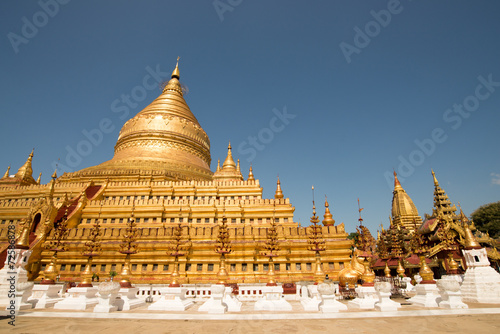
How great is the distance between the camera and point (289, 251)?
1888cm

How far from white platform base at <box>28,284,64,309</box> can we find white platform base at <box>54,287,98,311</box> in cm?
64

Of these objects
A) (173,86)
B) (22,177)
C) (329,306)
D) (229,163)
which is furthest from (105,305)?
(173,86)

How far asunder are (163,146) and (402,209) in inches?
1641

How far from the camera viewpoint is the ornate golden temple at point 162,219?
61.1 ft

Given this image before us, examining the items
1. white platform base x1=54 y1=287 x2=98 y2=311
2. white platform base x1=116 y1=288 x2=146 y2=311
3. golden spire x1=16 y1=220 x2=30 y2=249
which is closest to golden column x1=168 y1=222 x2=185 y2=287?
white platform base x1=116 y1=288 x2=146 y2=311

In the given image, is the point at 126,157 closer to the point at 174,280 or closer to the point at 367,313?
the point at 174,280

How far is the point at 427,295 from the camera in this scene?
12.0m

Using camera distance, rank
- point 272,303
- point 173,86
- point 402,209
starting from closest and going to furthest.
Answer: point 272,303 < point 402,209 < point 173,86

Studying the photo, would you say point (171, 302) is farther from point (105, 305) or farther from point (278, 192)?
point (278, 192)

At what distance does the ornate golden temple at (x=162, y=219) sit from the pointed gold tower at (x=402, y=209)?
28322 mm

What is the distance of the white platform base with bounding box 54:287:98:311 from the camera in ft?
36.6

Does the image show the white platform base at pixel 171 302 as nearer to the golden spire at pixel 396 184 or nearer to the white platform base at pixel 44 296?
the white platform base at pixel 44 296

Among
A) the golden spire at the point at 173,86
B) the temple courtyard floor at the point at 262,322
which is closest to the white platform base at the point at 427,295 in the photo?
the temple courtyard floor at the point at 262,322

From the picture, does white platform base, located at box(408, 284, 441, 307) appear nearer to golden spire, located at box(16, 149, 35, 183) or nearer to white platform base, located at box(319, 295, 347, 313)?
white platform base, located at box(319, 295, 347, 313)
